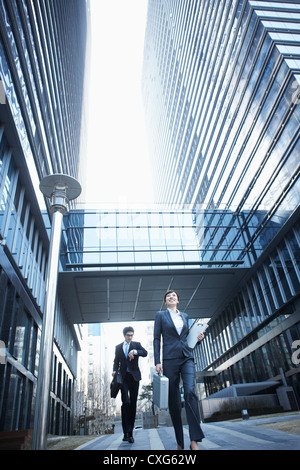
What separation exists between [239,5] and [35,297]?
78.7ft

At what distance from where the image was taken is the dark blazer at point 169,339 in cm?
475

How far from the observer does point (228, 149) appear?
99.9 ft

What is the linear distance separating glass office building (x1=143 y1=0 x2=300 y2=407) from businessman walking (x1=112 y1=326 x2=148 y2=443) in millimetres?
15420

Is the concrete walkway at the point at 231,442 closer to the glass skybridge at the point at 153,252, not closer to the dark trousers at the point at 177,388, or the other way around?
the dark trousers at the point at 177,388

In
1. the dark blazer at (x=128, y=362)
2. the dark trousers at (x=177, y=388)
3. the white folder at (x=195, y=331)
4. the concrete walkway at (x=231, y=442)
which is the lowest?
the concrete walkway at (x=231, y=442)

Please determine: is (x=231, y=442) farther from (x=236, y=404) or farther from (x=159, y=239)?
(x=159, y=239)

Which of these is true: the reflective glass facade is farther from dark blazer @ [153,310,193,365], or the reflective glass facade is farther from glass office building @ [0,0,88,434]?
dark blazer @ [153,310,193,365]

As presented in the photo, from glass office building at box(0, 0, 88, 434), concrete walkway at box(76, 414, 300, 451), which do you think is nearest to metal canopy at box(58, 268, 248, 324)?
glass office building at box(0, 0, 88, 434)

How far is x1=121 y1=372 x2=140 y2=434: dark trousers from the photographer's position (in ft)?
22.0

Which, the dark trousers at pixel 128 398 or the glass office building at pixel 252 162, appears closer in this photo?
the dark trousers at pixel 128 398

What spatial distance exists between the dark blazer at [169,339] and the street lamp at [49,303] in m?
1.33

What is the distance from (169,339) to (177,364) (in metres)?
0.34

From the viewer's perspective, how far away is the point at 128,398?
6805 mm

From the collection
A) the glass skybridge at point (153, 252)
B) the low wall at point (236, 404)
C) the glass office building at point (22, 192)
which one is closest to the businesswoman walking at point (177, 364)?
the glass office building at point (22, 192)
